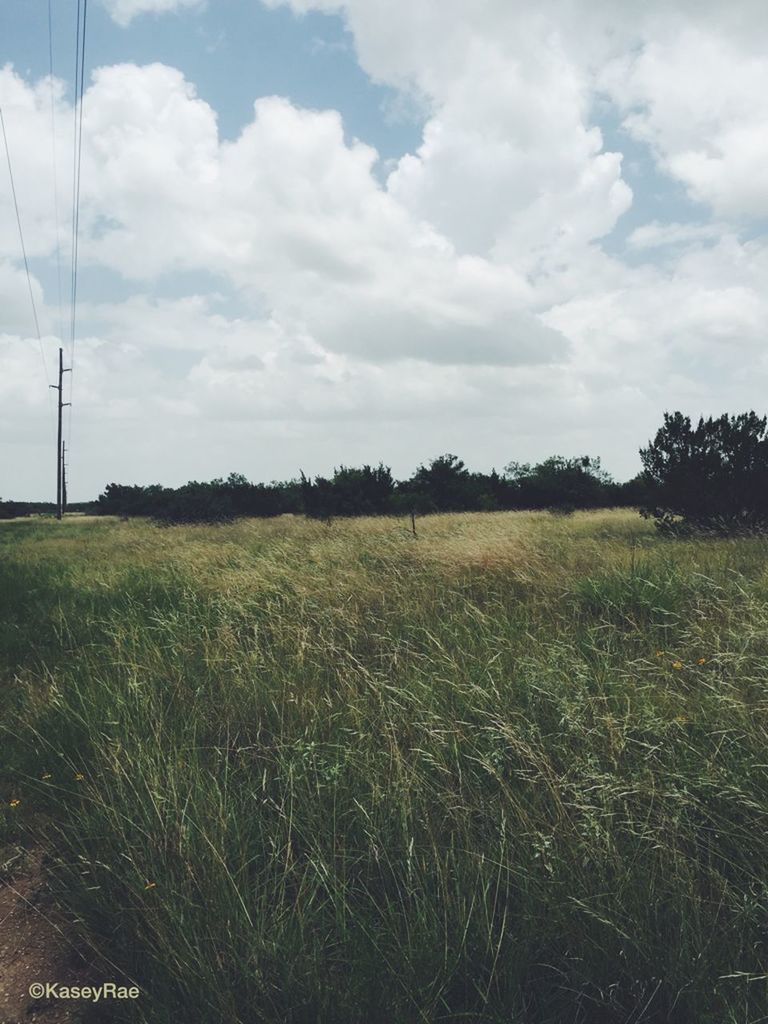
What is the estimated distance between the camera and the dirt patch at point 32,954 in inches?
72.0

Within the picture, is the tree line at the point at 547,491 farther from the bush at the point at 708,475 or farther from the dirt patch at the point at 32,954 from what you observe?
the dirt patch at the point at 32,954

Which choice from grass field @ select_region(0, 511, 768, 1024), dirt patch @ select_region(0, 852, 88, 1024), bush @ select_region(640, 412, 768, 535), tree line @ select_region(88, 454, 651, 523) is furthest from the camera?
tree line @ select_region(88, 454, 651, 523)

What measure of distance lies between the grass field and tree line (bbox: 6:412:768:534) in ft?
28.4

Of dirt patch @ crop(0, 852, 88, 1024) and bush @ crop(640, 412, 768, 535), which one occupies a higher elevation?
bush @ crop(640, 412, 768, 535)

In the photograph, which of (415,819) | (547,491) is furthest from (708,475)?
(547,491)

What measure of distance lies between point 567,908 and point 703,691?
5.85 feet

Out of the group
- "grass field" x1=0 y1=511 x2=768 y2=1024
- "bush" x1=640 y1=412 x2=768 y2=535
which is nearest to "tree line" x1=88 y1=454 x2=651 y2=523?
"bush" x1=640 y1=412 x2=768 y2=535

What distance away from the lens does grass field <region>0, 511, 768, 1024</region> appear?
5.58ft

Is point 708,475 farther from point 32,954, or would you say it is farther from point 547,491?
point 547,491

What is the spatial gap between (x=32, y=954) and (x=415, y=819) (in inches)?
55.0

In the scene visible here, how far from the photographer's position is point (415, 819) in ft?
7.44

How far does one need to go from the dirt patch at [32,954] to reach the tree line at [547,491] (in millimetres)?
10968

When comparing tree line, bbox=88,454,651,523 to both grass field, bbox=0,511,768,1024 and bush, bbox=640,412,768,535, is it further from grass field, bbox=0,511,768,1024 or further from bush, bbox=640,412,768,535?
grass field, bbox=0,511,768,1024

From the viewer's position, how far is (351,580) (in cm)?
622
